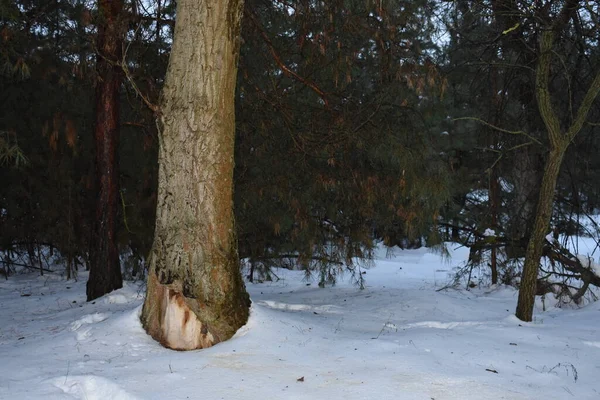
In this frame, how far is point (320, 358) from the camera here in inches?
164

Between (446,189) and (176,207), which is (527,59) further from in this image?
(176,207)

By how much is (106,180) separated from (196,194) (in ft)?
9.91

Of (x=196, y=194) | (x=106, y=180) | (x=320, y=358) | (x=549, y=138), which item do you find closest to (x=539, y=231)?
(x=549, y=138)

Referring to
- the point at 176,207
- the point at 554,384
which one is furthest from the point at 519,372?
the point at 176,207

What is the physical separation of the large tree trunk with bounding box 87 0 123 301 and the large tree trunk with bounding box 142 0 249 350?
2.64m

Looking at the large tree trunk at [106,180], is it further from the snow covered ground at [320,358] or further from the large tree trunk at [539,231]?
the large tree trunk at [539,231]

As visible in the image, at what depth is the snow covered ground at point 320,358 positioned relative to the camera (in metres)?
3.58

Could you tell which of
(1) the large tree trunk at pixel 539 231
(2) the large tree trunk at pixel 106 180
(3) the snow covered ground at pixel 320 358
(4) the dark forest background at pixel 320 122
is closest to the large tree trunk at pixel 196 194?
(3) the snow covered ground at pixel 320 358

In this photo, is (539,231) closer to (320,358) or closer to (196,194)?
(320,358)

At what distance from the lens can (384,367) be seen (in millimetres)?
3986

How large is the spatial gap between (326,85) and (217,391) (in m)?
4.86

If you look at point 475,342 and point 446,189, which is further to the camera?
point 446,189

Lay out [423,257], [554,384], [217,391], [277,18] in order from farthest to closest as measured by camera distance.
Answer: [423,257]
[277,18]
[554,384]
[217,391]

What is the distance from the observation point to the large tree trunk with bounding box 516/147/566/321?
5410 mm
